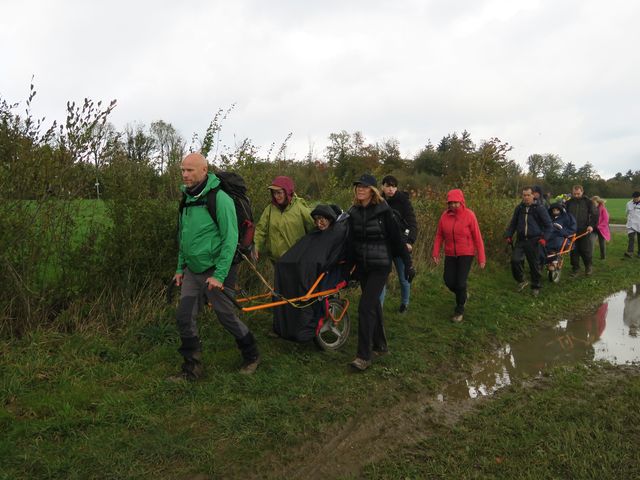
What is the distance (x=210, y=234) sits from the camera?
4227 mm

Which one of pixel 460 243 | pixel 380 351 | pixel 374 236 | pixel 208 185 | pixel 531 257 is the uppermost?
pixel 208 185

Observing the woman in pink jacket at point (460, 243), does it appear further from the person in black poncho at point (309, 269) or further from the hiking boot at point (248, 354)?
the hiking boot at point (248, 354)

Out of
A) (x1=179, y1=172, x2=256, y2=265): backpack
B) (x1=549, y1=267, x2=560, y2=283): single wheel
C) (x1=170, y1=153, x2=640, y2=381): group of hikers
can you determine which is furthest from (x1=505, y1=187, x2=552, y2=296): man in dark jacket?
(x1=179, y1=172, x2=256, y2=265): backpack

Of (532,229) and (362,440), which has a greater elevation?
(532,229)

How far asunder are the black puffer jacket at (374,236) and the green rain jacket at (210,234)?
1492 millimetres

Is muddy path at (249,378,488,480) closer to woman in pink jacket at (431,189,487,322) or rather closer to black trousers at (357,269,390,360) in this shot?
black trousers at (357,269,390,360)

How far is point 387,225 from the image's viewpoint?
5129mm

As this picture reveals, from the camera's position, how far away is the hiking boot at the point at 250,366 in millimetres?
4668

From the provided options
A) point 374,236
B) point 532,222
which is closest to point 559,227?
point 532,222

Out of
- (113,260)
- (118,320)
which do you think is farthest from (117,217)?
(118,320)

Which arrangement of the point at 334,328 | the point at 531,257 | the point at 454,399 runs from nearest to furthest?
the point at 454,399, the point at 334,328, the point at 531,257

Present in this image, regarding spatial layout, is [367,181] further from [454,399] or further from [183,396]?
[183,396]

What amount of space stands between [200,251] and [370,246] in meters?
1.82

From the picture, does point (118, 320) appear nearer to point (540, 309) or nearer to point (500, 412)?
point (500, 412)
